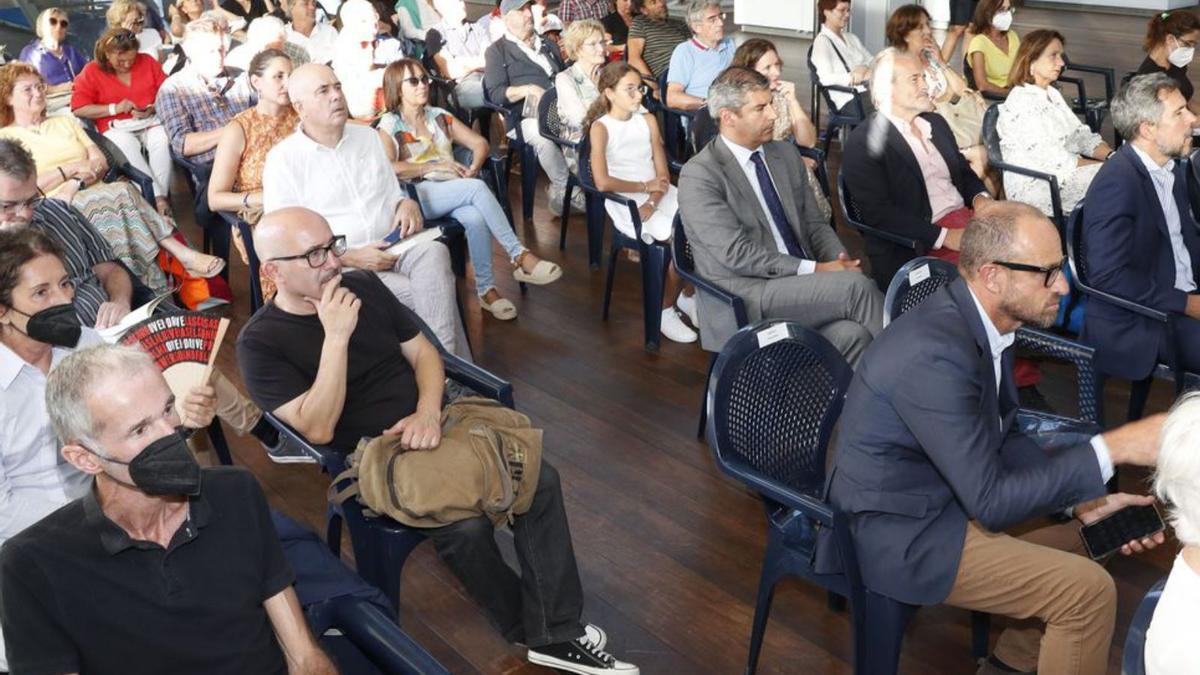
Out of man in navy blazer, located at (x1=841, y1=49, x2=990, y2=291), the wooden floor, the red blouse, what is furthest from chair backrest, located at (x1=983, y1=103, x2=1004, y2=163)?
the red blouse

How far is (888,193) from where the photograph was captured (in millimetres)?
4559

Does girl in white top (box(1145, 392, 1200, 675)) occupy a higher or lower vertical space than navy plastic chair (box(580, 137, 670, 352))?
higher

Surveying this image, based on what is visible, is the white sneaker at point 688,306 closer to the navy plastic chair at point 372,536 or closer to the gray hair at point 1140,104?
the gray hair at point 1140,104

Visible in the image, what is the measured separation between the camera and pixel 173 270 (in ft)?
17.8

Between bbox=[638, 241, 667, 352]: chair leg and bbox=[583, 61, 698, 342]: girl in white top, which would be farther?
bbox=[583, 61, 698, 342]: girl in white top

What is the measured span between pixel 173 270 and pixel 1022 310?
4015mm

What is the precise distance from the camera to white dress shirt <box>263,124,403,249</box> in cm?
447

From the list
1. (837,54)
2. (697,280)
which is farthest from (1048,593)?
(837,54)

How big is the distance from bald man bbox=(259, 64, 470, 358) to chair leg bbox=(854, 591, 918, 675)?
220 centimetres

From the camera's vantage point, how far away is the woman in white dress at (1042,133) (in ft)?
17.1

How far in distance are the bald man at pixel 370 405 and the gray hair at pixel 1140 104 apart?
2.43 m

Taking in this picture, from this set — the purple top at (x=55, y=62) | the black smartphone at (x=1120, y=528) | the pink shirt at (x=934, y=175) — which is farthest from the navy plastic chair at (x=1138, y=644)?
the purple top at (x=55, y=62)

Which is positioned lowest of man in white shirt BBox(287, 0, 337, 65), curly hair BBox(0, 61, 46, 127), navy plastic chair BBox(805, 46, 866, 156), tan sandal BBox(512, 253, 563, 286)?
tan sandal BBox(512, 253, 563, 286)

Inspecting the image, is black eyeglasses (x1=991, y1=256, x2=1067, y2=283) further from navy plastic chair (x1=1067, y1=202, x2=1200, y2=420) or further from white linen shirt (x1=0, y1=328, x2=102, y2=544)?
white linen shirt (x1=0, y1=328, x2=102, y2=544)
